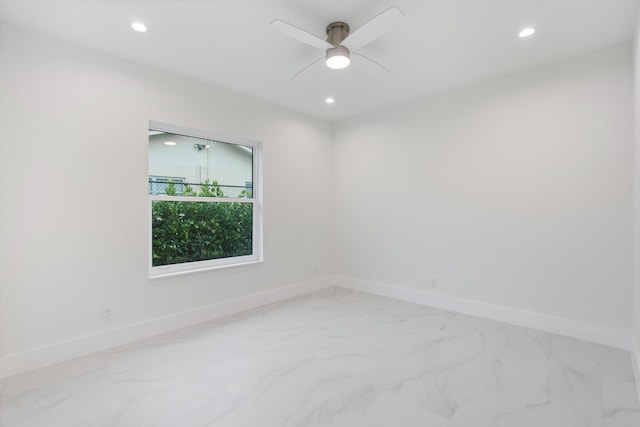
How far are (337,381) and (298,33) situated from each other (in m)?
2.42

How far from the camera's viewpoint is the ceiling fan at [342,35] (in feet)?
6.45

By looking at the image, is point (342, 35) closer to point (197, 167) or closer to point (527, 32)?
point (527, 32)

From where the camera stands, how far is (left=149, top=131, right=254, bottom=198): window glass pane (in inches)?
124

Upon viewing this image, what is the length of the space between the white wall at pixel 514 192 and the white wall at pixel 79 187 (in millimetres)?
2195

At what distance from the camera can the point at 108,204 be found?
8.89ft

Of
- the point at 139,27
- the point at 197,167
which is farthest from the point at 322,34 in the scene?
the point at 197,167

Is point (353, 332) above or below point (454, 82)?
below

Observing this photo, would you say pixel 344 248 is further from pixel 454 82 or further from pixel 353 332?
pixel 454 82

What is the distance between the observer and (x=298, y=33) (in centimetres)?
210

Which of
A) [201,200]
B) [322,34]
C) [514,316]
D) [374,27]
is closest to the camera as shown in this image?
[374,27]

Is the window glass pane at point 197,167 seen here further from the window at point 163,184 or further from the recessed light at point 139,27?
the recessed light at point 139,27

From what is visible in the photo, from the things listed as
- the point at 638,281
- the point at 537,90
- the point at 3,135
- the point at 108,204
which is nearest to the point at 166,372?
the point at 108,204

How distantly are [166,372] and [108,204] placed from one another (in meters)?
1.52

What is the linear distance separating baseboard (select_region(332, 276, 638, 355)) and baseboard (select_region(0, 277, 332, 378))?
153 cm
